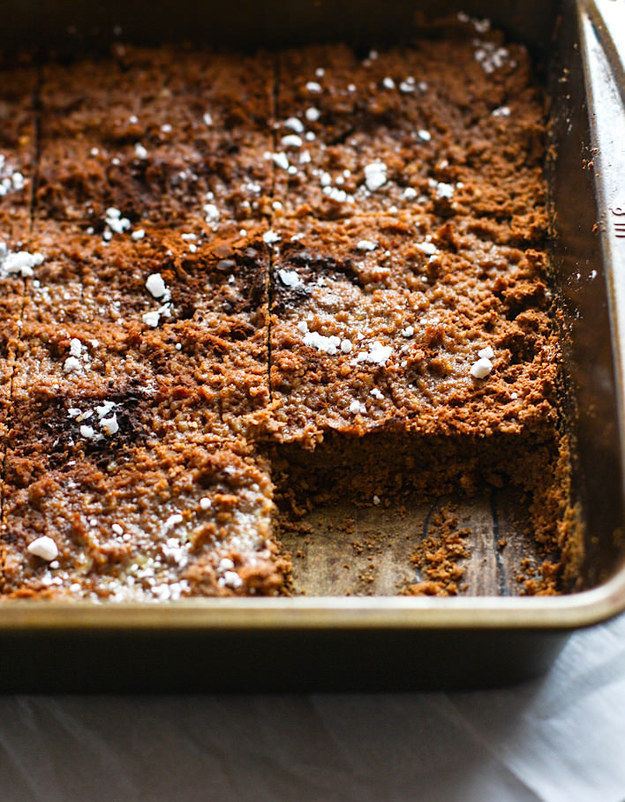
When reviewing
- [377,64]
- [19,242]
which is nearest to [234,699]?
[19,242]

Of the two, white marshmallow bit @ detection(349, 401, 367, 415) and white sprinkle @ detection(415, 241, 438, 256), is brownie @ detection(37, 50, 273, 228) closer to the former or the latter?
white sprinkle @ detection(415, 241, 438, 256)

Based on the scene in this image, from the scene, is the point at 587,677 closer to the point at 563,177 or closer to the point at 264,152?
the point at 563,177

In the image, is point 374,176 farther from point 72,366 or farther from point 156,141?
point 72,366

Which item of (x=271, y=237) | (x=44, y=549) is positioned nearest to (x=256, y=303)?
(x=271, y=237)

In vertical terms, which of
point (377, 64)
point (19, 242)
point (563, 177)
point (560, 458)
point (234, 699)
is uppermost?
point (377, 64)

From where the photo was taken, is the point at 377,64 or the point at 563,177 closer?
the point at 563,177

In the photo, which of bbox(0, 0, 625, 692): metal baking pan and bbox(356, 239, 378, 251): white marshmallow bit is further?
bbox(356, 239, 378, 251): white marshmallow bit

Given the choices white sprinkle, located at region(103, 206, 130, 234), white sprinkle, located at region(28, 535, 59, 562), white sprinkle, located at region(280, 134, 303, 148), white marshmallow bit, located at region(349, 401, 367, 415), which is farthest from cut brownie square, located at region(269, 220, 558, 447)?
white sprinkle, located at region(28, 535, 59, 562)
